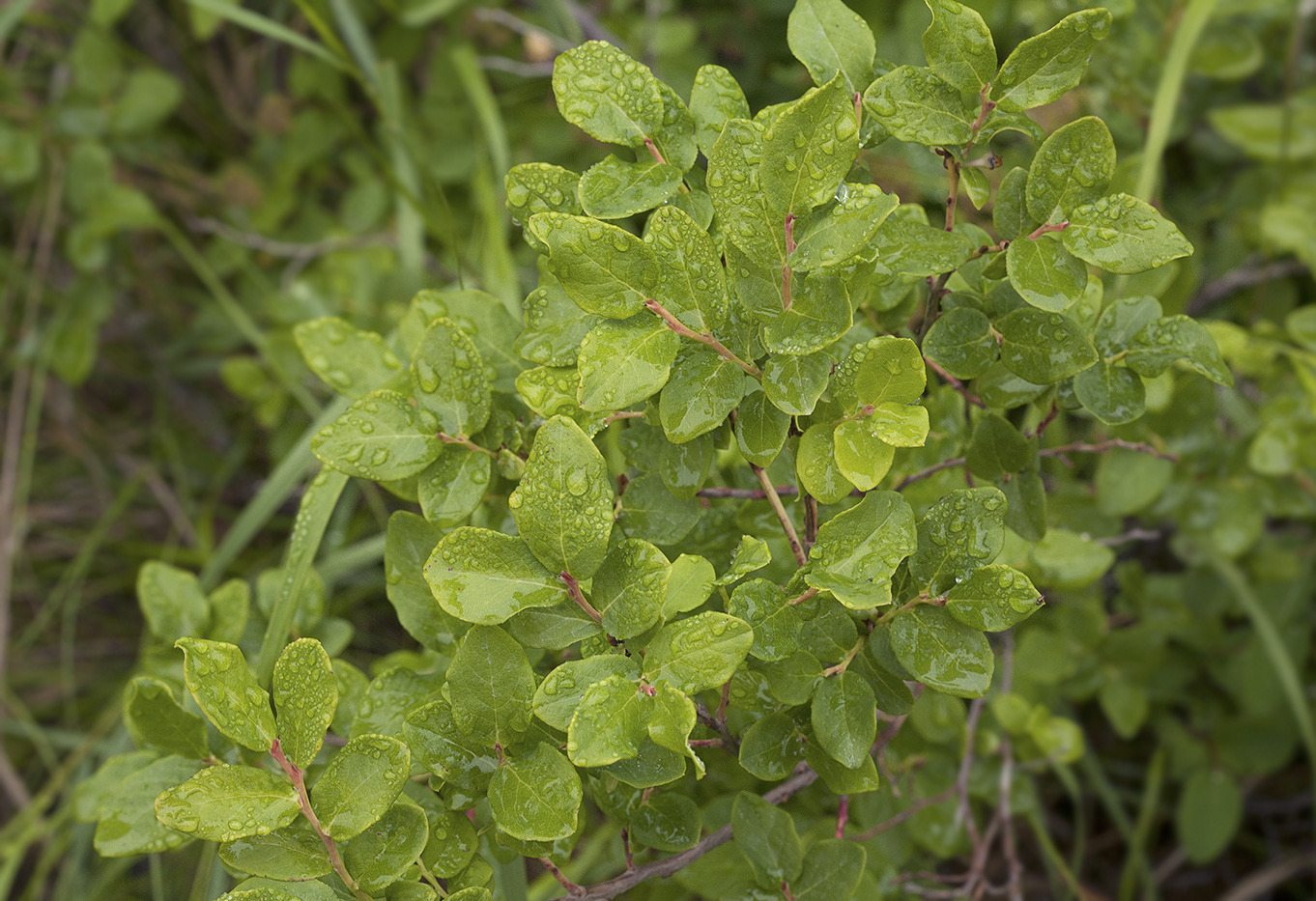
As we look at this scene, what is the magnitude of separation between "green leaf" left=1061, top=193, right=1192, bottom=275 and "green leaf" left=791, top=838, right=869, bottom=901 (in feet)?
1.72

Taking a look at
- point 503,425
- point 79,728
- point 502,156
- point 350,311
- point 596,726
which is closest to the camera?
point 596,726

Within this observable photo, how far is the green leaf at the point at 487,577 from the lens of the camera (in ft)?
2.11

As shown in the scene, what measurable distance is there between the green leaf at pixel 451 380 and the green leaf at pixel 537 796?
0.27 m

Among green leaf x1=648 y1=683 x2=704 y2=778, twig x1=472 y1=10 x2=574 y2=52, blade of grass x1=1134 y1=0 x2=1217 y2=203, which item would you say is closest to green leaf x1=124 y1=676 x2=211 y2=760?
green leaf x1=648 y1=683 x2=704 y2=778

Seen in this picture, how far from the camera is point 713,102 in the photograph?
0.76 metres

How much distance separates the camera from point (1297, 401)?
1374 mm

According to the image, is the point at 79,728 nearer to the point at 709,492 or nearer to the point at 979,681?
the point at 709,492

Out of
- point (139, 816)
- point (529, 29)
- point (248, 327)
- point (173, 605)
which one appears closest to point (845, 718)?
point (139, 816)

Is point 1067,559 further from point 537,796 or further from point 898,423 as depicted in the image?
point 537,796

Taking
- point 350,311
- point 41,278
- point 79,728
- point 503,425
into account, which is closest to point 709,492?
point 503,425

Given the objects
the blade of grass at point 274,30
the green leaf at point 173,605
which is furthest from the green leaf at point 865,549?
the blade of grass at point 274,30

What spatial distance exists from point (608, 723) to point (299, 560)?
55 cm

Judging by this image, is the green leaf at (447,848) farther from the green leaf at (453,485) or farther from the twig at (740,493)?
the twig at (740,493)

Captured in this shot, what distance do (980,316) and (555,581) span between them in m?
0.42
